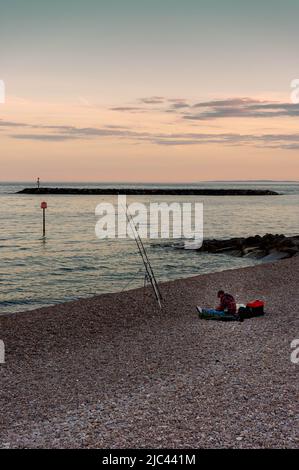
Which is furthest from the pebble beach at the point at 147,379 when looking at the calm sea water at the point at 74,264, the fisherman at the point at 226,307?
the calm sea water at the point at 74,264

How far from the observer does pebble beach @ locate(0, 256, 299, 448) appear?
7.31m

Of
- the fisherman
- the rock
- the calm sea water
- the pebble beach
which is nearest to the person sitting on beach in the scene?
the fisherman

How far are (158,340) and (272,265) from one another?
1514 centimetres

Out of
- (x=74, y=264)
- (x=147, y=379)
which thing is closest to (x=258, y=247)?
(x=74, y=264)

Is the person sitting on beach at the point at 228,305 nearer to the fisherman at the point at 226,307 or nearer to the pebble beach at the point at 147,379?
the fisherman at the point at 226,307

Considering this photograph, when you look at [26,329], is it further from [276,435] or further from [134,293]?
[276,435]

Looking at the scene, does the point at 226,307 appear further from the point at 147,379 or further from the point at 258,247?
the point at 258,247

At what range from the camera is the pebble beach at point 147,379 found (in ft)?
24.0

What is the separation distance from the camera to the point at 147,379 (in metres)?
9.66

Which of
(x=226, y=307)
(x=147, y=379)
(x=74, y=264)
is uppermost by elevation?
(x=226, y=307)

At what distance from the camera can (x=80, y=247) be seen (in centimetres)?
3659

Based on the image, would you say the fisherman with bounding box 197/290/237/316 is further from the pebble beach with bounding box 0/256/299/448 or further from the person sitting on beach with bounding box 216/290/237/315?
the pebble beach with bounding box 0/256/299/448
